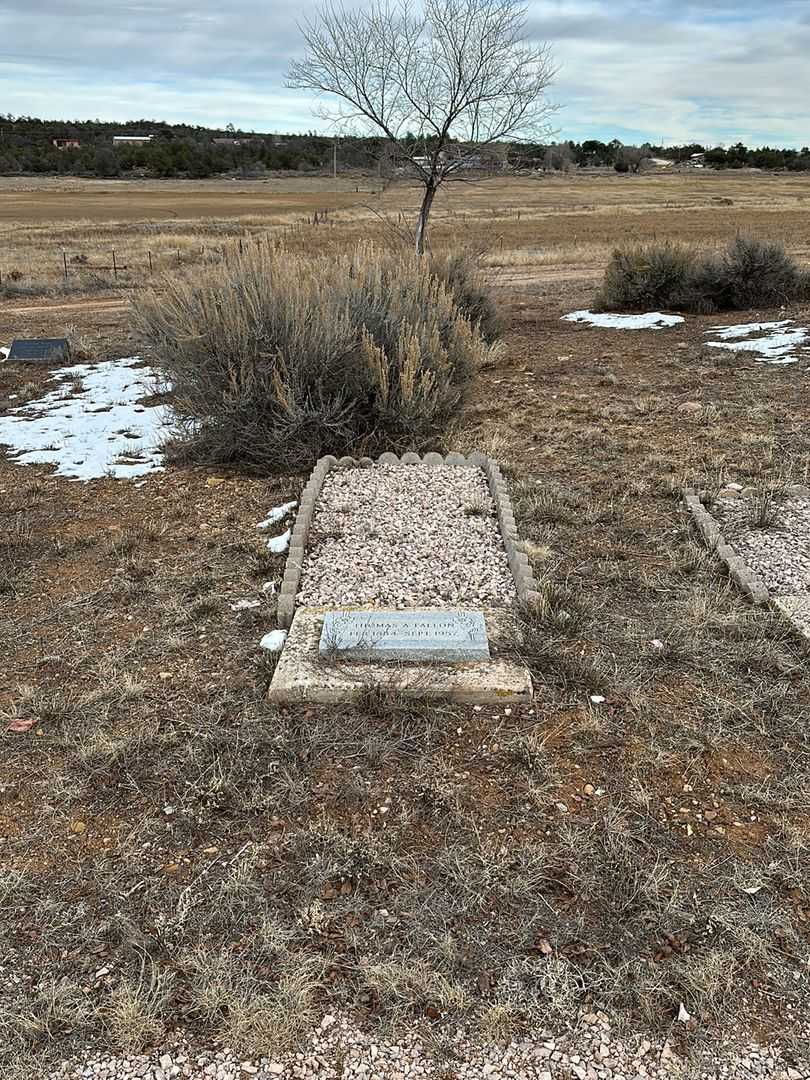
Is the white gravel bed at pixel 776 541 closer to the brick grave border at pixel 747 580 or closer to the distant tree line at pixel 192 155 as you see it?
the brick grave border at pixel 747 580

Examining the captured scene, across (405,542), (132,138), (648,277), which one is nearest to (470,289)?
(648,277)

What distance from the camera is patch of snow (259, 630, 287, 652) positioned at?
12.3 ft

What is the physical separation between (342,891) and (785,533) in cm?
364

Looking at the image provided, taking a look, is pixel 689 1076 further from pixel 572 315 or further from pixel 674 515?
pixel 572 315

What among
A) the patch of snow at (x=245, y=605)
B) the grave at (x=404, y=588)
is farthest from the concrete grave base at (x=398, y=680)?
the patch of snow at (x=245, y=605)

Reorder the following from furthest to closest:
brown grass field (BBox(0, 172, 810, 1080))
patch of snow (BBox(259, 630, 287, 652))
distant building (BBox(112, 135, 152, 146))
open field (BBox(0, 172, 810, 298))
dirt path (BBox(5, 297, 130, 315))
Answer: distant building (BBox(112, 135, 152, 146)) → open field (BBox(0, 172, 810, 298)) → dirt path (BBox(5, 297, 130, 315)) → patch of snow (BBox(259, 630, 287, 652)) → brown grass field (BBox(0, 172, 810, 1080))

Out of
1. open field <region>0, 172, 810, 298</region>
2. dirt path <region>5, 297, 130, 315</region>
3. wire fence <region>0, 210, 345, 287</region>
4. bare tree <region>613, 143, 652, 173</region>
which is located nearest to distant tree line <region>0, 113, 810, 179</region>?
bare tree <region>613, 143, 652, 173</region>

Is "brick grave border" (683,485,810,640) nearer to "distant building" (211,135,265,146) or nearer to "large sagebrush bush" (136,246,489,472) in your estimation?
"large sagebrush bush" (136,246,489,472)

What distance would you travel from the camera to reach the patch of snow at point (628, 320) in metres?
12.4

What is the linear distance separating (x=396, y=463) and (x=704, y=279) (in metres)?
9.83

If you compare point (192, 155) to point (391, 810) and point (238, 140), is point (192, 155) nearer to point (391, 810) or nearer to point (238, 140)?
point (238, 140)

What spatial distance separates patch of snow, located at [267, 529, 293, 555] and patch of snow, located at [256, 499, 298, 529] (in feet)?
0.89

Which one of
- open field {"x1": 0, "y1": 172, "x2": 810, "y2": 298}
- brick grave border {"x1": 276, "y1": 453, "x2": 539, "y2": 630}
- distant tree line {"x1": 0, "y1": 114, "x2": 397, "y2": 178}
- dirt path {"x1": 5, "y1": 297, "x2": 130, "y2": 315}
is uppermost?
distant tree line {"x1": 0, "y1": 114, "x2": 397, "y2": 178}

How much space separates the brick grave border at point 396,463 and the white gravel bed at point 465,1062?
83.5 inches
